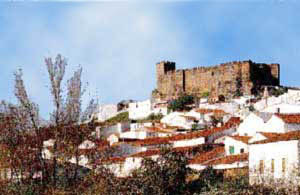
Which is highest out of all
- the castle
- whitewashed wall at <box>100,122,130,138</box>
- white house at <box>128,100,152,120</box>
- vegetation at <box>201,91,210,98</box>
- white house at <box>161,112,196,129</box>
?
the castle

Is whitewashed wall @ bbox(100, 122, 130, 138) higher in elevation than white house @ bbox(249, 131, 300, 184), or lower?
higher

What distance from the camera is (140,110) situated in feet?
253

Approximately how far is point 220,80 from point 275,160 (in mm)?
50896

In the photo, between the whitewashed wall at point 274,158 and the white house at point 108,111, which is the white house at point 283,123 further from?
the white house at point 108,111

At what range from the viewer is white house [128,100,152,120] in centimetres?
7575

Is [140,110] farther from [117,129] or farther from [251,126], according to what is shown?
[251,126]

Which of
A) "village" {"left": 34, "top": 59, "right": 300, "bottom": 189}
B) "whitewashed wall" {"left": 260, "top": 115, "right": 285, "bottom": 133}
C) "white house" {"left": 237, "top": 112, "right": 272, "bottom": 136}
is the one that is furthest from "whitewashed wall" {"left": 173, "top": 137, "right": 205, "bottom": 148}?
"whitewashed wall" {"left": 260, "top": 115, "right": 285, "bottom": 133}

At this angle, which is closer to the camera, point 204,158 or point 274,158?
point 274,158

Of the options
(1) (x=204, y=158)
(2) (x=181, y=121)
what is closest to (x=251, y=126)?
(1) (x=204, y=158)

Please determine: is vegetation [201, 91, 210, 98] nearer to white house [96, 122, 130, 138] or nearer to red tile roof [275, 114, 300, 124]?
white house [96, 122, 130, 138]

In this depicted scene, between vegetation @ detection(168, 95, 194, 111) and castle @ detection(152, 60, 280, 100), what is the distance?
269 centimetres

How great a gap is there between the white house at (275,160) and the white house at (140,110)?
159ft

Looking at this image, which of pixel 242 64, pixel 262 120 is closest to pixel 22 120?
pixel 262 120

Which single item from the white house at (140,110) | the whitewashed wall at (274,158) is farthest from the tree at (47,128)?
the white house at (140,110)
